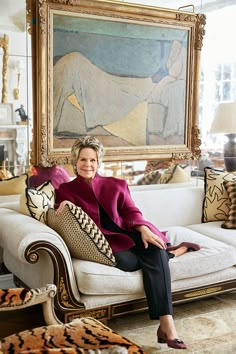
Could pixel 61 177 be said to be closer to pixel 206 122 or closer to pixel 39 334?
pixel 39 334

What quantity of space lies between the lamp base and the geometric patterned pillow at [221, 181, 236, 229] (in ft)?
2.47

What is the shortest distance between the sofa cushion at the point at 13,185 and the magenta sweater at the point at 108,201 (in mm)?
449

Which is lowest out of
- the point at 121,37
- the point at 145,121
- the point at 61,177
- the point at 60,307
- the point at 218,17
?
the point at 60,307

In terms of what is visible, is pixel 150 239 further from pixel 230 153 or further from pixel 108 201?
pixel 230 153

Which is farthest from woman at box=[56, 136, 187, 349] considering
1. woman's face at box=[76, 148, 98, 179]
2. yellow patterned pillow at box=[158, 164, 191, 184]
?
yellow patterned pillow at box=[158, 164, 191, 184]

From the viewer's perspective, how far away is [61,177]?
3.71 m

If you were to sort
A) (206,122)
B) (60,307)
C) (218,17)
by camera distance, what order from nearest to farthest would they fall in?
(60,307) < (218,17) < (206,122)

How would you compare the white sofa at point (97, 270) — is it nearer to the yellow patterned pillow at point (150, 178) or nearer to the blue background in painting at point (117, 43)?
the yellow patterned pillow at point (150, 178)

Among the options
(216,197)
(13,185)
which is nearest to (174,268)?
(216,197)

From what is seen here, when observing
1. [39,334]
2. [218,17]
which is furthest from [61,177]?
[218,17]

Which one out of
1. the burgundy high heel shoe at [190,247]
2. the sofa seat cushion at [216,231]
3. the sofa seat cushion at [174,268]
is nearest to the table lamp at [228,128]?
the sofa seat cushion at [216,231]

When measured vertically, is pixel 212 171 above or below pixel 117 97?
below

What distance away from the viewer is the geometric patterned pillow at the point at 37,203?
2.93 metres

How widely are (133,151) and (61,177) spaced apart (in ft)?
2.28
